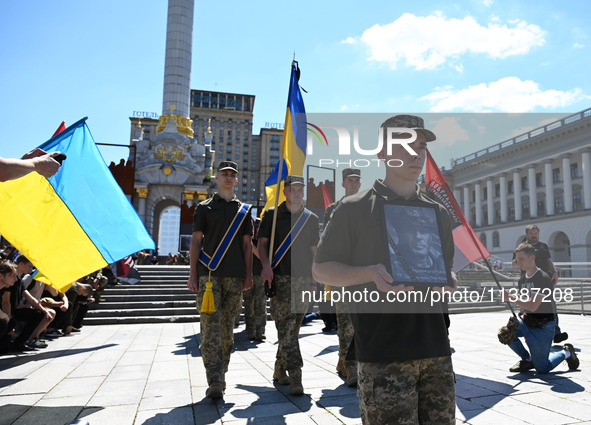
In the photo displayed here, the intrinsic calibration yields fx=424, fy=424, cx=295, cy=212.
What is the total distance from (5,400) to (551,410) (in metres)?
5.24

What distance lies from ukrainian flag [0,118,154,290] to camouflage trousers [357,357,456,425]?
14.6ft

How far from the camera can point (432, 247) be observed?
2025 millimetres

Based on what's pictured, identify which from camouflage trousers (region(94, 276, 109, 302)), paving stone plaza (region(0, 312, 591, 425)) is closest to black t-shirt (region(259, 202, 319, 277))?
paving stone plaza (region(0, 312, 591, 425))

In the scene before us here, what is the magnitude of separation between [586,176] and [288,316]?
5486 centimetres

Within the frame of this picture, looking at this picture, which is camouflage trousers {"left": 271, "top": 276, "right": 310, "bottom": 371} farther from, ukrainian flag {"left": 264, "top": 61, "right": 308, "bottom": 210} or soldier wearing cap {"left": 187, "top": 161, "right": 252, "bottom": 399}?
ukrainian flag {"left": 264, "top": 61, "right": 308, "bottom": 210}

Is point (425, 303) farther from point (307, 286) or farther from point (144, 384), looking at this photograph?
point (144, 384)

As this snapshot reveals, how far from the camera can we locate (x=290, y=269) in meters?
4.86

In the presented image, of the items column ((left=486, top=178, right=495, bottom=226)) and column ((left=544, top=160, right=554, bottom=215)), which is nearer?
column ((left=544, top=160, right=554, bottom=215))

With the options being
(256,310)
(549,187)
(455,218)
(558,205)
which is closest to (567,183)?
(549,187)

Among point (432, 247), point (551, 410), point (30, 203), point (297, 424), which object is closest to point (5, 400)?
point (30, 203)

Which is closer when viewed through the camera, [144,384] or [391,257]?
[391,257]

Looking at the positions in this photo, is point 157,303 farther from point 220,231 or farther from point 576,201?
point 576,201

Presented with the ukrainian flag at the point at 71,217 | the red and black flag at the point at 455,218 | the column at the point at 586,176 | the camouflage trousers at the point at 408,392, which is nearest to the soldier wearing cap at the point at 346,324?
the red and black flag at the point at 455,218

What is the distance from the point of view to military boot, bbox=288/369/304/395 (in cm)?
431
